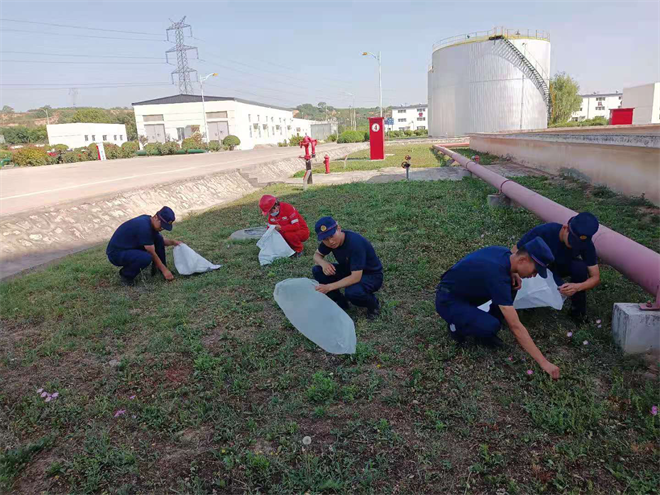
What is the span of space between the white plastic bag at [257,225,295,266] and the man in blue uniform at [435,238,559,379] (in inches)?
111

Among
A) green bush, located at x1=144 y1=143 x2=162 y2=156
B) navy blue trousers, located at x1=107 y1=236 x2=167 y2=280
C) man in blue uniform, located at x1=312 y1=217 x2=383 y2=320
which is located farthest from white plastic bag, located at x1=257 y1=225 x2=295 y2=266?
green bush, located at x1=144 y1=143 x2=162 y2=156

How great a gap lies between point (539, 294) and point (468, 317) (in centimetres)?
74

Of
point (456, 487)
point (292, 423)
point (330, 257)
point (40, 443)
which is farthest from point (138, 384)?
point (330, 257)

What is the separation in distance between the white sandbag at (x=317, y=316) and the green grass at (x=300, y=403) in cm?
11

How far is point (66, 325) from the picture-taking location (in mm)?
4234

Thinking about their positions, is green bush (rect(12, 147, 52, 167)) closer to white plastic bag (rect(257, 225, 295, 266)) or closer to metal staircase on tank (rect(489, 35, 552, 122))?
white plastic bag (rect(257, 225, 295, 266))

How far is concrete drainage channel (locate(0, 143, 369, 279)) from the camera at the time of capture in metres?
7.24

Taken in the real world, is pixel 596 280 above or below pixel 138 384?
above

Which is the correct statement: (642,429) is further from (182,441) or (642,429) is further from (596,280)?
A: (182,441)

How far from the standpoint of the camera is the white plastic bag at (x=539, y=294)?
3.46 meters

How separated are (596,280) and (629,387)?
33.5 inches

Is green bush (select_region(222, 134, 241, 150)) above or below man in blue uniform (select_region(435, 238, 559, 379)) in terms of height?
above

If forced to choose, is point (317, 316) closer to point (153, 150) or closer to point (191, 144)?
point (153, 150)

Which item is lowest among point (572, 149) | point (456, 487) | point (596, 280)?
point (456, 487)
